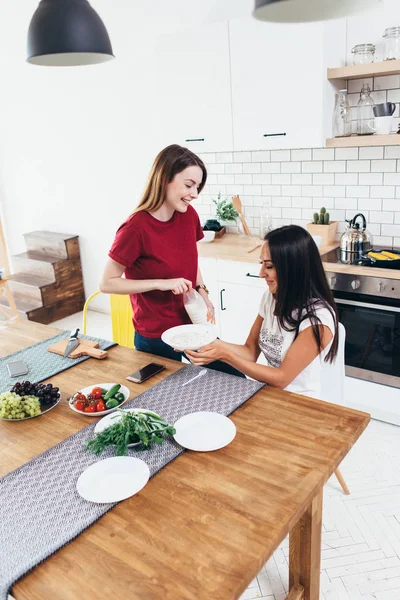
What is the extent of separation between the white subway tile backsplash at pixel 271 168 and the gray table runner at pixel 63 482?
7.44ft

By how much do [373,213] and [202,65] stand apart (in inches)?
59.4

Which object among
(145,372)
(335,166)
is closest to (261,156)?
(335,166)

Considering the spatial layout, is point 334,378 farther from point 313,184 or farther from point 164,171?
point 313,184

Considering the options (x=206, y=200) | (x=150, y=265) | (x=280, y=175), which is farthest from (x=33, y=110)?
(x=150, y=265)

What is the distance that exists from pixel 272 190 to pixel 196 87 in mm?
908

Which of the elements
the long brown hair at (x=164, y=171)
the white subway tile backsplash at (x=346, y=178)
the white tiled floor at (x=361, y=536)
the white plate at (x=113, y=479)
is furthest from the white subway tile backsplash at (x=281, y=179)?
the white plate at (x=113, y=479)

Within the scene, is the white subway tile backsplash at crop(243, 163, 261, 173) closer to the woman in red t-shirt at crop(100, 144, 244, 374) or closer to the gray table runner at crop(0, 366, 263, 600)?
the woman in red t-shirt at crop(100, 144, 244, 374)

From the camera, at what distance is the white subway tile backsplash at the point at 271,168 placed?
3817mm

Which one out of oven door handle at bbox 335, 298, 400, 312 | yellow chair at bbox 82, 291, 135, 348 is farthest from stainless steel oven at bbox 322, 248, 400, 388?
yellow chair at bbox 82, 291, 135, 348

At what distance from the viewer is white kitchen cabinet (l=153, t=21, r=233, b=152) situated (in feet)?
11.3

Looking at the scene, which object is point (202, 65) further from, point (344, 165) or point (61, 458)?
point (61, 458)

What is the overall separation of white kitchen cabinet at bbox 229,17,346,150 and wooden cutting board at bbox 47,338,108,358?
1839 mm

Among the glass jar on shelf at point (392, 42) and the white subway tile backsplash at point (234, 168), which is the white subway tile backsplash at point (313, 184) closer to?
the white subway tile backsplash at point (234, 168)

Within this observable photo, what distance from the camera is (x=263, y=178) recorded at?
392 cm
